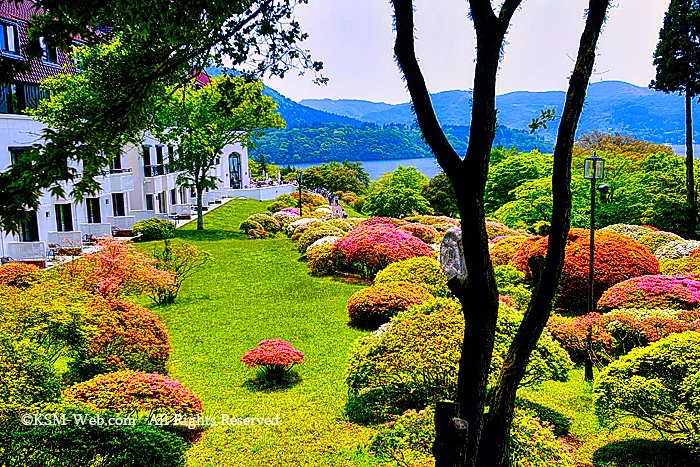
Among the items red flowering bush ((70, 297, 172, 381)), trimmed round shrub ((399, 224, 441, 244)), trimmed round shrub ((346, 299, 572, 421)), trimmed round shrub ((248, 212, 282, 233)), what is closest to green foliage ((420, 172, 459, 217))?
trimmed round shrub ((248, 212, 282, 233))

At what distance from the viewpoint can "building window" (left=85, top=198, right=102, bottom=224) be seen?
1027 inches

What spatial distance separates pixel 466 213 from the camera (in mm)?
3275

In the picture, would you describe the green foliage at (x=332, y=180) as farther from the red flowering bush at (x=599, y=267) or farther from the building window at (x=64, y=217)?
the red flowering bush at (x=599, y=267)

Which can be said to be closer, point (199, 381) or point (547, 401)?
point (547, 401)

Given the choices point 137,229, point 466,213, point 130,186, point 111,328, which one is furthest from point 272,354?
point 130,186

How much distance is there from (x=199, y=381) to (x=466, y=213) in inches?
289

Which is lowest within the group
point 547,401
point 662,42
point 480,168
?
point 547,401

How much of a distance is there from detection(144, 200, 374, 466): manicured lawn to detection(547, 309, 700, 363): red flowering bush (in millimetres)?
4166

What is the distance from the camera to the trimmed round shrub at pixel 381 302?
12125mm

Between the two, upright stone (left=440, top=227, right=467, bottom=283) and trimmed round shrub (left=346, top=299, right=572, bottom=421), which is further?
trimmed round shrub (left=346, top=299, right=572, bottom=421)

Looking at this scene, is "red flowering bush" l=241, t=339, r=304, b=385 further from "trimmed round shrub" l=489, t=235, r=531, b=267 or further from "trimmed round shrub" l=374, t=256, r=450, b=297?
"trimmed round shrub" l=489, t=235, r=531, b=267

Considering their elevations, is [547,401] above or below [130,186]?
below

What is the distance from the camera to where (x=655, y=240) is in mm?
18656

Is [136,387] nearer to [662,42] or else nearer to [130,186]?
[130,186]
